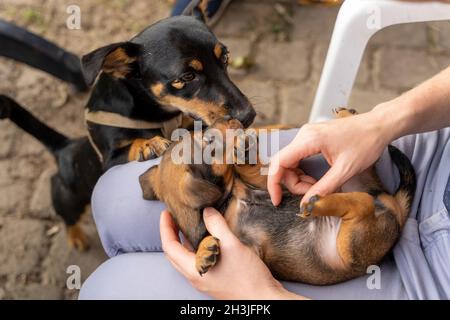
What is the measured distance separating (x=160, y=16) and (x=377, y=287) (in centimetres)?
236

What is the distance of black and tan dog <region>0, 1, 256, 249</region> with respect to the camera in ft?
6.50

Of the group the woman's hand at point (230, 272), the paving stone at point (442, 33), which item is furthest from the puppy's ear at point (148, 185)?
the paving stone at point (442, 33)

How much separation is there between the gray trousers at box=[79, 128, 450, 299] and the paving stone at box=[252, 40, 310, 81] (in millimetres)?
1407

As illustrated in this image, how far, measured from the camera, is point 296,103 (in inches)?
118

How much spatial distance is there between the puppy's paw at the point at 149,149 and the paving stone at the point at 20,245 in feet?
2.64

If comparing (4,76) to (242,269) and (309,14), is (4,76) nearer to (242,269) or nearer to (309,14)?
(309,14)

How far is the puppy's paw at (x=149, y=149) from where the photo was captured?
195 centimetres

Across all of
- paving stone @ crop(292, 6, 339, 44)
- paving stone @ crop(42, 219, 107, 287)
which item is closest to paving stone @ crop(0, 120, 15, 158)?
paving stone @ crop(42, 219, 107, 287)

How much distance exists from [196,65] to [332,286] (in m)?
0.93

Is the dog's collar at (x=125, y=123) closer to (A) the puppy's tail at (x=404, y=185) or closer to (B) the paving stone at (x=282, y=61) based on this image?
(A) the puppy's tail at (x=404, y=185)

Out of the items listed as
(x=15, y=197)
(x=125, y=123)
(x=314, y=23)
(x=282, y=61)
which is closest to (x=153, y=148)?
(x=125, y=123)

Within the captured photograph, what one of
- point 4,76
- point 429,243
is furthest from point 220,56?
point 4,76

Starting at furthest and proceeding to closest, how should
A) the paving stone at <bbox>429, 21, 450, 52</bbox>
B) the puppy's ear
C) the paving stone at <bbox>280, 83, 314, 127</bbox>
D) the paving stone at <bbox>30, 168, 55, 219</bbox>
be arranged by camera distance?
the paving stone at <bbox>429, 21, 450, 52</bbox> < the paving stone at <bbox>280, 83, 314, 127</bbox> < the paving stone at <bbox>30, 168, 55, 219</bbox> < the puppy's ear

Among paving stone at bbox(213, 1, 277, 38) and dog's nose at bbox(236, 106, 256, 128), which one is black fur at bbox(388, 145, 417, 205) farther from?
paving stone at bbox(213, 1, 277, 38)
